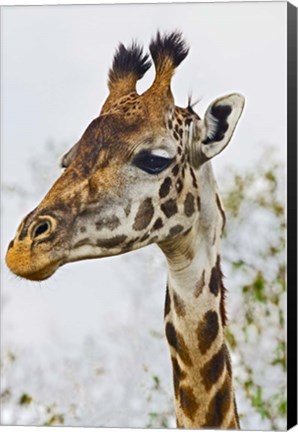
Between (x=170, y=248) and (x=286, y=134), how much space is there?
2.31ft

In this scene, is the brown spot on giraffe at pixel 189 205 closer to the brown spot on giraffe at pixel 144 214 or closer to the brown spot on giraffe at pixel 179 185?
the brown spot on giraffe at pixel 179 185

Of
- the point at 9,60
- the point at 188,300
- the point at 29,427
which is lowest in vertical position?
the point at 29,427

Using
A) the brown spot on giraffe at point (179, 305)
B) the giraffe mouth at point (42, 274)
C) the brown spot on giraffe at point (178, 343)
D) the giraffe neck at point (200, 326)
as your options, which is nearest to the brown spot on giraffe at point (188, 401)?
the giraffe neck at point (200, 326)

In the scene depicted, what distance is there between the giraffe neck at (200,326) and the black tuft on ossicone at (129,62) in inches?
21.4

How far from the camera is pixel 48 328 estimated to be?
7.36 meters

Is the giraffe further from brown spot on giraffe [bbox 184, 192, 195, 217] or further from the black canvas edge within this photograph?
the black canvas edge

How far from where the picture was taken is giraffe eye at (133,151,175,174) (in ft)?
23.0

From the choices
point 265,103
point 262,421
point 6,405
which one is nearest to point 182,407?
point 262,421

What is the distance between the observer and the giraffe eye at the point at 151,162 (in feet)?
23.0

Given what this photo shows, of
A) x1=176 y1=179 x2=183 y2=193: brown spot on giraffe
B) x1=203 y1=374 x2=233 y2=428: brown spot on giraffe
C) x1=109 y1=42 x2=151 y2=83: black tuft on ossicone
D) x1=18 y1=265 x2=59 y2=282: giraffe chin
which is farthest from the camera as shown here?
x1=109 y1=42 x2=151 y2=83: black tuft on ossicone

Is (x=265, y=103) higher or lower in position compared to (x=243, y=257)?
higher

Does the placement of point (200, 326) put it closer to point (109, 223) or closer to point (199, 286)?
point (199, 286)

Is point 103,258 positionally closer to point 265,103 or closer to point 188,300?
point 188,300

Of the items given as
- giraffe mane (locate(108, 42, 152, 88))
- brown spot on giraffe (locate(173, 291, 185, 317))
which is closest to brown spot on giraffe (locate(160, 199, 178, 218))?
brown spot on giraffe (locate(173, 291, 185, 317))
